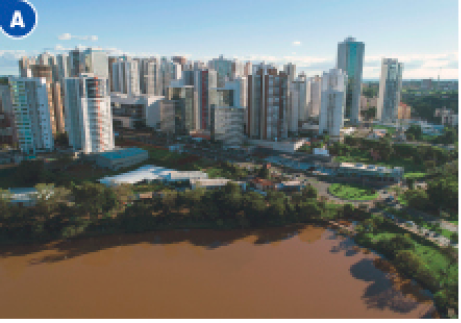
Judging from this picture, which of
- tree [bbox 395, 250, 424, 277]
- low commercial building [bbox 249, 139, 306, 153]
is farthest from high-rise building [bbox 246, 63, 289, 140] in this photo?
tree [bbox 395, 250, 424, 277]

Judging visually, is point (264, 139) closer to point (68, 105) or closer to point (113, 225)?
point (68, 105)

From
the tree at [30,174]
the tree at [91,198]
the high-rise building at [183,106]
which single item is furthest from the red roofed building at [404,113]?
the tree at [30,174]

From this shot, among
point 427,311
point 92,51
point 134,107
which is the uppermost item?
point 92,51

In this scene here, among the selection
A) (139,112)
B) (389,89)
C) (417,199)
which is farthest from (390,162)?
(139,112)

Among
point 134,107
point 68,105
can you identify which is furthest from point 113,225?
point 134,107

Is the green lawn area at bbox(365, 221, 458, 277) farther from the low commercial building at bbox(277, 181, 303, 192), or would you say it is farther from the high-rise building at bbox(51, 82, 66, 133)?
the high-rise building at bbox(51, 82, 66, 133)

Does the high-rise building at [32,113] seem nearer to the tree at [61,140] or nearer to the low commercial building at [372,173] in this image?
the tree at [61,140]

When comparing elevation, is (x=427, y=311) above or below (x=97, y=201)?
below
